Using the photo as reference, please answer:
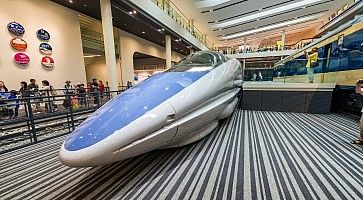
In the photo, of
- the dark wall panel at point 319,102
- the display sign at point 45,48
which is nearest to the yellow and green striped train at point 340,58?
the dark wall panel at point 319,102

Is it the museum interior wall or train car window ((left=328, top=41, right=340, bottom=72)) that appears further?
the museum interior wall

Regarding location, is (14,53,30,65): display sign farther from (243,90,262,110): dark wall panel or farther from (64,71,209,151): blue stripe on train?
(243,90,262,110): dark wall panel

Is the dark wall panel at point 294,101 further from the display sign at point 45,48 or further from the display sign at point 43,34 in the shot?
the display sign at point 43,34

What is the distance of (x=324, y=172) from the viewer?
2.01 metres

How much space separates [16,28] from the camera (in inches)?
276

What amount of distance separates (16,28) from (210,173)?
9117 mm

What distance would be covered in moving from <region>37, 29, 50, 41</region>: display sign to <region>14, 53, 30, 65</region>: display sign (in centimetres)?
104

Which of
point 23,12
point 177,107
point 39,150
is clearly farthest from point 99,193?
point 23,12

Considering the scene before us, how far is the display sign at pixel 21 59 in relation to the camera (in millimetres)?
7062

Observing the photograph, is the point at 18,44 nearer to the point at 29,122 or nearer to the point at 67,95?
the point at 29,122

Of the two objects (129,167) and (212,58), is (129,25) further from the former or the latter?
(129,167)

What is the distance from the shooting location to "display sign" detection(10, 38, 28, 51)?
22.8 ft

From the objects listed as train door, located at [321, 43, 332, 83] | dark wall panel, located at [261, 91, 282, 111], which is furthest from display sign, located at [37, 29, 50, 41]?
train door, located at [321, 43, 332, 83]

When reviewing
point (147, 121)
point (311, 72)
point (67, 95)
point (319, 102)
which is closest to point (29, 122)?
point (67, 95)
